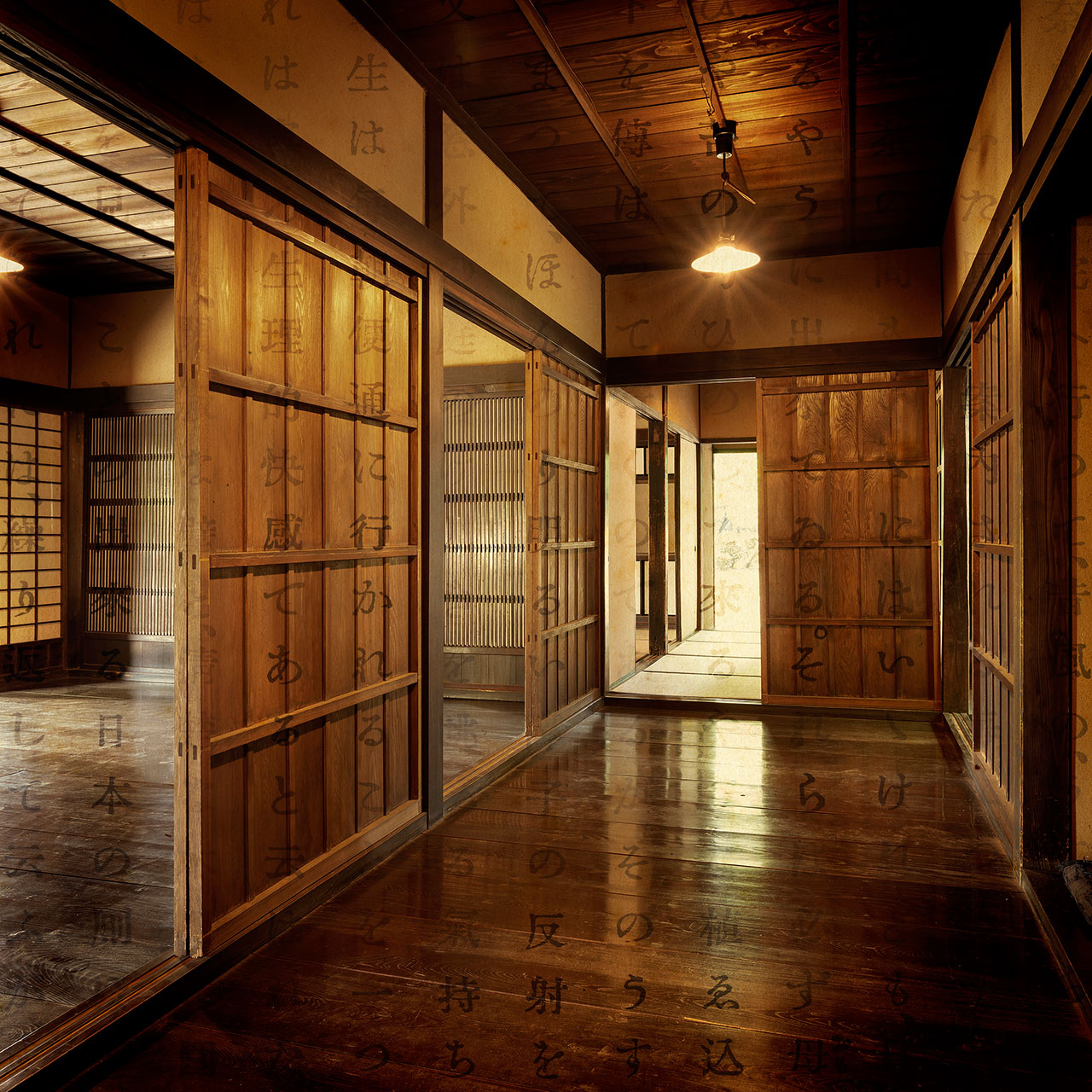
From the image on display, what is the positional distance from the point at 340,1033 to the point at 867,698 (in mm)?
3967

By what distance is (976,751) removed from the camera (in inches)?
146

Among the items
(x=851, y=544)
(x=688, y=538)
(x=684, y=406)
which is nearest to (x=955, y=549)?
(x=851, y=544)

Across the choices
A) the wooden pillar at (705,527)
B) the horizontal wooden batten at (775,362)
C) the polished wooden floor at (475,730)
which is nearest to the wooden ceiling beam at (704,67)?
the horizontal wooden batten at (775,362)

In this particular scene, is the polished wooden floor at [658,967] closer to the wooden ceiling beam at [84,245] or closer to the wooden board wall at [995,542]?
the wooden board wall at [995,542]

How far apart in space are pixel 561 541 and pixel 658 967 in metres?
2.78

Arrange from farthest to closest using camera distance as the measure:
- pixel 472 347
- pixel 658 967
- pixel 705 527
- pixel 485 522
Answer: pixel 705 527 → pixel 485 522 → pixel 472 347 → pixel 658 967

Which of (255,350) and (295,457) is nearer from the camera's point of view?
(255,350)

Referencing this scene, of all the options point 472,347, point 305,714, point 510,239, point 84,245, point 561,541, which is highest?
point 84,245

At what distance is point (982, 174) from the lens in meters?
3.30

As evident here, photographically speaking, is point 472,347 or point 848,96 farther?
point 472,347

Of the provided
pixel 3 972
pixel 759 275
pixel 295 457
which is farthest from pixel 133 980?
pixel 759 275

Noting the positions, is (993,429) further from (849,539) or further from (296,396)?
(296,396)

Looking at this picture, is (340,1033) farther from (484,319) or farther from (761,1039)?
(484,319)

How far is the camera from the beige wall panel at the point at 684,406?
794 centimetres
